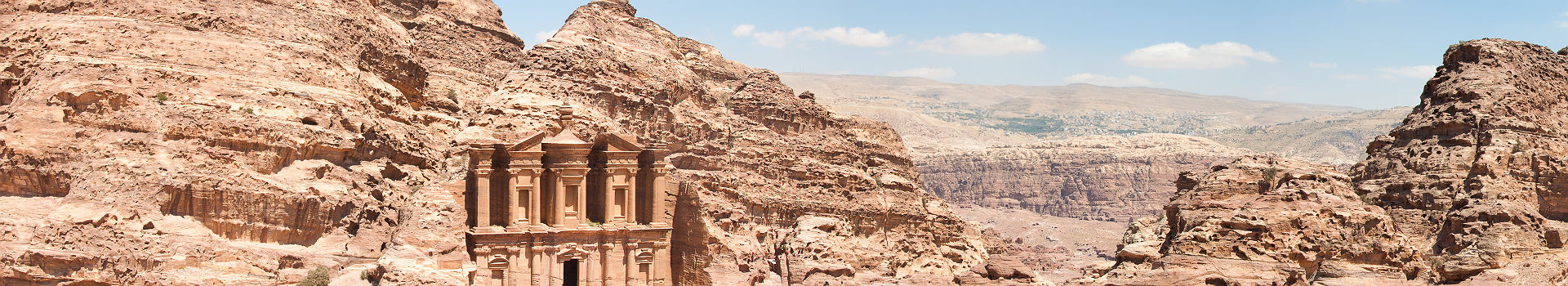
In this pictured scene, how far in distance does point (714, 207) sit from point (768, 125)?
36.2 ft

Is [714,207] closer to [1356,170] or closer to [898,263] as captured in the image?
[898,263]

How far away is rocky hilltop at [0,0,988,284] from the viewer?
2753 centimetres

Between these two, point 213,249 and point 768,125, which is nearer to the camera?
point 213,249

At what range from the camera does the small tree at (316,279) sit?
2836 cm

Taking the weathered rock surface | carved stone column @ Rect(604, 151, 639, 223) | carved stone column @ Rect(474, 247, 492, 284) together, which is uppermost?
carved stone column @ Rect(604, 151, 639, 223)

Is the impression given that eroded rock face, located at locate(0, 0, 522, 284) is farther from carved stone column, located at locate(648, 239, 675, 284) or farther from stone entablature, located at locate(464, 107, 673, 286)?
carved stone column, located at locate(648, 239, 675, 284)

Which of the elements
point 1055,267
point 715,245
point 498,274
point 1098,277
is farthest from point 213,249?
point 1055,267

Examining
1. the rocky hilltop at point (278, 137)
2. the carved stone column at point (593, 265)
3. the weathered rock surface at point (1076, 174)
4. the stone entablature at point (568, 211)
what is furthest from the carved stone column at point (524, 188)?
the weathered rock surface at point (1076, 174)

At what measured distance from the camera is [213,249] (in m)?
28.0

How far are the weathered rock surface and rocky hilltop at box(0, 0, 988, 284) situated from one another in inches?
4185

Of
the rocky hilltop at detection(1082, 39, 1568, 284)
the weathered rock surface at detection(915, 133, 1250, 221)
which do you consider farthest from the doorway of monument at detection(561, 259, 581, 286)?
the weathered rock surface at detection(915, 133, 1250, 221)

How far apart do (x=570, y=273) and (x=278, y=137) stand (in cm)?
1076

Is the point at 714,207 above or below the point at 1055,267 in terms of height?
above

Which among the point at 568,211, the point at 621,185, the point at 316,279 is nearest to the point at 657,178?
the point at 621,185
